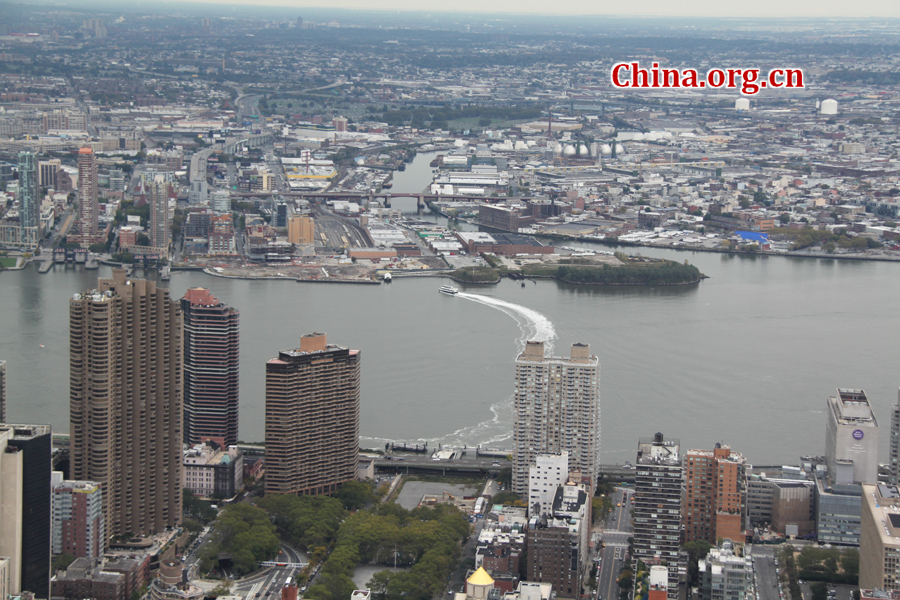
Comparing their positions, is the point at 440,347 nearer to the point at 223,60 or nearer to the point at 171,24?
the point at 223,60

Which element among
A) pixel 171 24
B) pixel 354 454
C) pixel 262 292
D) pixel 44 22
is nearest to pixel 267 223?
pixel 262 292

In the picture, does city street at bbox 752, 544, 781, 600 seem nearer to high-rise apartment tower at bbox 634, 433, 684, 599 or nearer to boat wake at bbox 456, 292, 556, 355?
high-rise apartment tower at bbox 634, 433, 684, 599

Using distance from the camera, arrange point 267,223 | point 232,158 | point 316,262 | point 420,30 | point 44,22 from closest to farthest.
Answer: point 316,262
point 267,223
point 232,158
point 44,22
point 420,30

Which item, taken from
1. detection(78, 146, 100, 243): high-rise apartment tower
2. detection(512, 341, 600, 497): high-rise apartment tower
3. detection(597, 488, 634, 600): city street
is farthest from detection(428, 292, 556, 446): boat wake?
detection(78, 146, 100, 243): high-rise apartment tower

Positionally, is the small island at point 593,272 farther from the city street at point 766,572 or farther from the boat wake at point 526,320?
the city street at point 766,572

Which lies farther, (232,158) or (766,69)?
(766,69)
